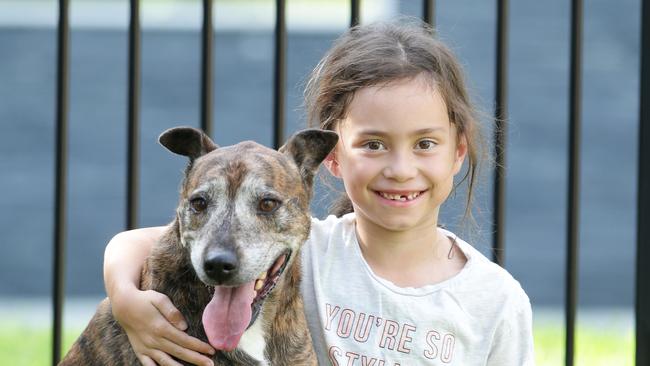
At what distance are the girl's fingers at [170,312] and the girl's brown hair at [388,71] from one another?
83 centimetres

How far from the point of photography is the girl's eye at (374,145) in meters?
2.96

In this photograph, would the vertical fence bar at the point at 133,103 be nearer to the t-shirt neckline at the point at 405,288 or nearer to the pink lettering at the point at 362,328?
the t-shirt neckline at the point at 405,288

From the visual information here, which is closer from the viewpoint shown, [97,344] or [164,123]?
[97,344]

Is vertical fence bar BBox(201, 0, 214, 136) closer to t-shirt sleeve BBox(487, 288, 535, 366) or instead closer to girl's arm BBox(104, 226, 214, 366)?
girl's arm BBox(104, 226, 214, 366)

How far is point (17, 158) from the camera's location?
14.8 m

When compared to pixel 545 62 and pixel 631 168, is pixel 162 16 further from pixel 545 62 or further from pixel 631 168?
pixel 631 168

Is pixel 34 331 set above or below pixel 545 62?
below

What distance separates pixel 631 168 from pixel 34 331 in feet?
28.5

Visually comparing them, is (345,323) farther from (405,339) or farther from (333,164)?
(333,164)

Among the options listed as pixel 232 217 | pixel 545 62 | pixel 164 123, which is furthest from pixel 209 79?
pixel 545 62

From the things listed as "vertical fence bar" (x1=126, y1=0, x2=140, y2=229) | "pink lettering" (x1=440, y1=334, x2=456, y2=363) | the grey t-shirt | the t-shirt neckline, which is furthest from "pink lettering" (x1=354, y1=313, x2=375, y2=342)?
"vertical fence bar" (x1=126, y1=0, x2=140, y2=229)

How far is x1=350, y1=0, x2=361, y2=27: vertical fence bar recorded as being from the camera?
134 inches

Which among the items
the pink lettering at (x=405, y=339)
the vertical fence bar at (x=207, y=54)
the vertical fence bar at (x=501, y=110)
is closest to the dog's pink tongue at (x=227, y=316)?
the pink lettering at (x=405, y=339)

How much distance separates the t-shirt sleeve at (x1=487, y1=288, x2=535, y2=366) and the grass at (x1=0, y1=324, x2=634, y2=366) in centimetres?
444
